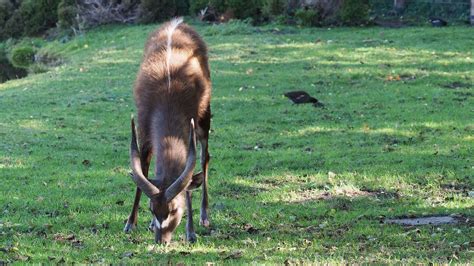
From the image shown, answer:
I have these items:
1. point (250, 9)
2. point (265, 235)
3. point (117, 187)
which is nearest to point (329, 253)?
point (265, 235)

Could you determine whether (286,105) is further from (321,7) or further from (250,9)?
(250,9)

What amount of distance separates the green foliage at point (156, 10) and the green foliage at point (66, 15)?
10.9 ft

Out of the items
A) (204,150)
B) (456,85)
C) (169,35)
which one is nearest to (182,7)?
(456,85)

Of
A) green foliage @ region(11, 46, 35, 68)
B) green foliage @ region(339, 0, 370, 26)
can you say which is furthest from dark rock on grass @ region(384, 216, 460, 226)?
green foliage @ region(11, 46, 35, 68)

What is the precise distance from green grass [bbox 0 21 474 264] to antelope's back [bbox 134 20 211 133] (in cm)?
130

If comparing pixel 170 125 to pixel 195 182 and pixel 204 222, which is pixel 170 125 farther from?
pixel 204 222

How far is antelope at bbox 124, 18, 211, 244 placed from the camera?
25.5 feet

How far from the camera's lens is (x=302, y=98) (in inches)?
667

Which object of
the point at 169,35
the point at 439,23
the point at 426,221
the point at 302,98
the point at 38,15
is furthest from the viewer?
the point at 38,15

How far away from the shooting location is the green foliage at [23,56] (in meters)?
32.6

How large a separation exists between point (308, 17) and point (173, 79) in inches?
812

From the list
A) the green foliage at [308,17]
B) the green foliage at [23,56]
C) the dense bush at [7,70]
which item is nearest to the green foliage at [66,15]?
the dense bush at [7,70]

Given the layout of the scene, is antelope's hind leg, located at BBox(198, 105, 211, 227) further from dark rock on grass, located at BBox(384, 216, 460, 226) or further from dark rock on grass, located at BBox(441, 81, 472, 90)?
dark rock on grass, located at BBox(441, 81, 472, 90)

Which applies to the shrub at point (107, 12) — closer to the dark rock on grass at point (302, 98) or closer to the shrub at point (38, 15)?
the shrub at point (38, 15)
